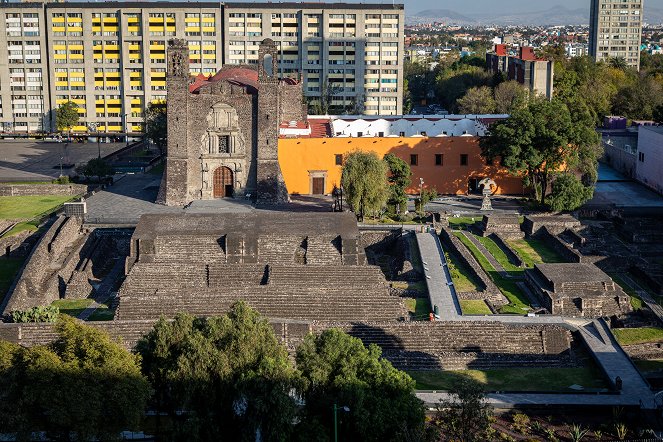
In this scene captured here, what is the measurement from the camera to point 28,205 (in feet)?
183

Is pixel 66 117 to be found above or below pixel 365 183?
above

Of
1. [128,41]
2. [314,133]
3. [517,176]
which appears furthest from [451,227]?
[128,41]

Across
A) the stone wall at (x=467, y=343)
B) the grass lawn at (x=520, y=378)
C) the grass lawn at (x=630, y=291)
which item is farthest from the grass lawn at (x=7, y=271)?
the grass lawn at (x=630, y=291)

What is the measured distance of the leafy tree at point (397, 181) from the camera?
5078 cm

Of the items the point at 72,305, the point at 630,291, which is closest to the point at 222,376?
the point at 72,305

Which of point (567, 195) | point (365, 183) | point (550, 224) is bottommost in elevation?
point (550, 224)

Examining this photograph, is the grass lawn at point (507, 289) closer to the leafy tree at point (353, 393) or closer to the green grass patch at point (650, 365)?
the green grass patch at point (650, 365)

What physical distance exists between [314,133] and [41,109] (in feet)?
147

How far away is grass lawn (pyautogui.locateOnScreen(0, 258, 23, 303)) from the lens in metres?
40.2

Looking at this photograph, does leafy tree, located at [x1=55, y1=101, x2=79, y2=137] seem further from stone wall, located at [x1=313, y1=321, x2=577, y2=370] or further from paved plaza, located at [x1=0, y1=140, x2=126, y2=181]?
stone wall, located at [x1=313, y1=321, x2=577, y2=370]

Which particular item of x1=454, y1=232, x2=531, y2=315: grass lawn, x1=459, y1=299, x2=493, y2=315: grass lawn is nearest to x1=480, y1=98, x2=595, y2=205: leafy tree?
x1=454, y1=232, x2=531, y2=315: grass lawn

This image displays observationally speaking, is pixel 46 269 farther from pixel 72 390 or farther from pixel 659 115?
pixel 659 115

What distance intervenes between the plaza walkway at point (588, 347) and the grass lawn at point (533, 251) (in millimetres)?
4383

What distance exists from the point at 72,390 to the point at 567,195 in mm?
33406
